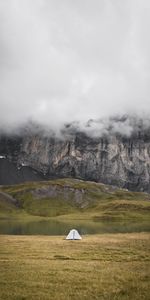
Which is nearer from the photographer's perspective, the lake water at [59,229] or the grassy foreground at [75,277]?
the grassy foreground at [75,277]

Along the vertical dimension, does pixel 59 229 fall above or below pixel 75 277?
below

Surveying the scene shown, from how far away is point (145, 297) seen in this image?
72.0 ft

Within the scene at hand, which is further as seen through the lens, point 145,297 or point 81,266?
point 81,266

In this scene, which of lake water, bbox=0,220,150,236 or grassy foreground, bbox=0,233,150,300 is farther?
lake water, bbox=0,220,150,236

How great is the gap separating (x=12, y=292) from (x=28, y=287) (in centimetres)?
172

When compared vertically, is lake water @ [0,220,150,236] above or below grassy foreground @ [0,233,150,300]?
below

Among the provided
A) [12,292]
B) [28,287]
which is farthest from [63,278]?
[12,292]

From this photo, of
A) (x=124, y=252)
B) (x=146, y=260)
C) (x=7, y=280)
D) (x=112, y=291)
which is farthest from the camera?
(x=124, y=252)

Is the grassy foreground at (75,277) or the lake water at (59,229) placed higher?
the grassy foreground at (75,277)

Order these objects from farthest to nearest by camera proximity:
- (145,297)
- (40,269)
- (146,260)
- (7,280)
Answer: (146,260)
(40,269)
(7,280)
(145,297)

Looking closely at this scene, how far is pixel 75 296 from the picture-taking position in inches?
875

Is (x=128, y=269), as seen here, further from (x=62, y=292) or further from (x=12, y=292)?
(x=12, y=292)

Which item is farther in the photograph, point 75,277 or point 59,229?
point 59,229

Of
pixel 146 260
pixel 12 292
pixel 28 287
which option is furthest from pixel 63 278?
pixel 146 260
